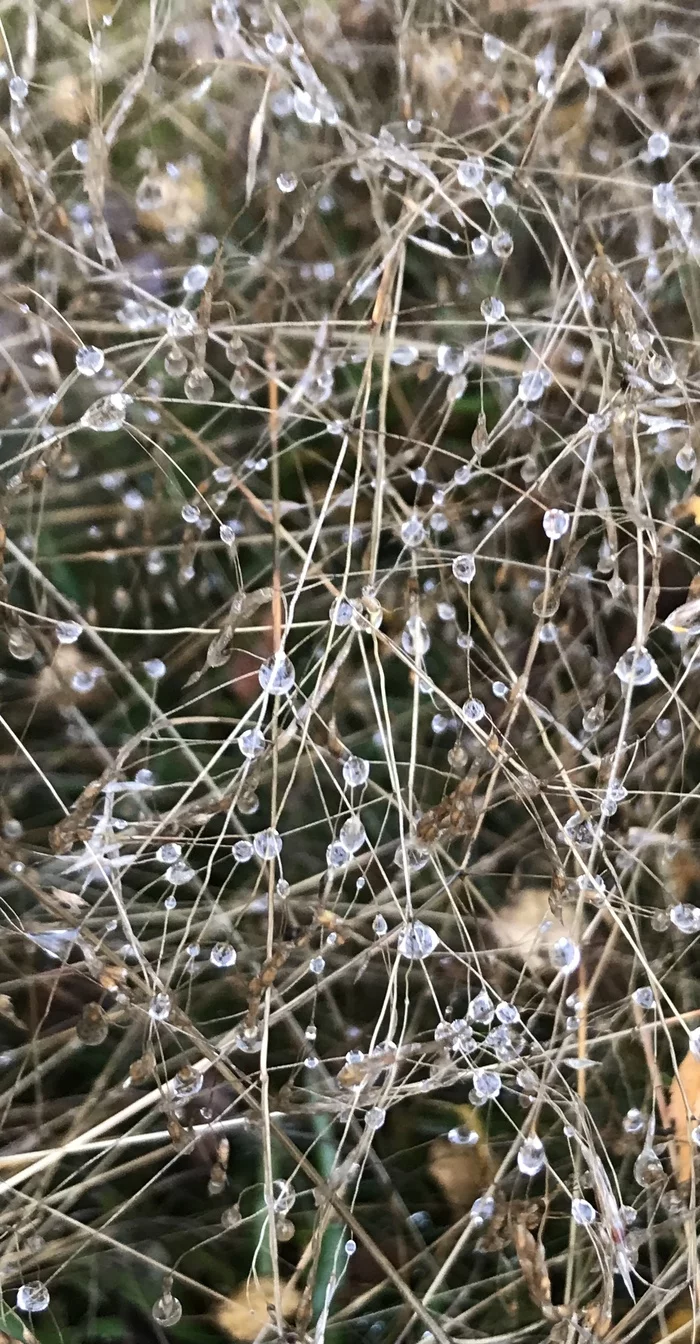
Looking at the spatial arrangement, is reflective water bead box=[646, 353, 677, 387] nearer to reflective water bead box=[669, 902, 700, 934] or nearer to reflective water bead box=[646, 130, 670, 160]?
reflective water bead box=[646, 130, 670, 160]

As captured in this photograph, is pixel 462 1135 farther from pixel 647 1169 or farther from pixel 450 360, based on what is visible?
pixel 450 360

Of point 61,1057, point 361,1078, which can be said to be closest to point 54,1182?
point 61,1057

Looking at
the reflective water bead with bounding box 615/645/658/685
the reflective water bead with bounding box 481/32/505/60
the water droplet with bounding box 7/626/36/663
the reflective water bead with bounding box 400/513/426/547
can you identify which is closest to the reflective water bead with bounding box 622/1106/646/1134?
the reflective water bead with bounding box 615/645/658/685

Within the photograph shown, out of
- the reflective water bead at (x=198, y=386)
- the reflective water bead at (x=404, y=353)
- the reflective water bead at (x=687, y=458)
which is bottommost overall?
the reflective water bead at (x=687, y=458)

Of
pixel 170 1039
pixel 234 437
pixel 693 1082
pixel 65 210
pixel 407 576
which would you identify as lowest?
pixel 693 1082

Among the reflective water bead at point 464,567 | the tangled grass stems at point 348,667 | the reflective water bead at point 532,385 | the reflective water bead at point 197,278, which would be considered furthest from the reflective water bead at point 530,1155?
the reflective water bead at point 197,278

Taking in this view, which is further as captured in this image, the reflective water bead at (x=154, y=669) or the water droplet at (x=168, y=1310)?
the reflective water bead at (x=154, y=669)

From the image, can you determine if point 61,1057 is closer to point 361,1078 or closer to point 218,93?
point 361,1078

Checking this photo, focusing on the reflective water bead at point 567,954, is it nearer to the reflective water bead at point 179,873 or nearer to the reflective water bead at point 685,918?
the reflective water bead at point 685,918
